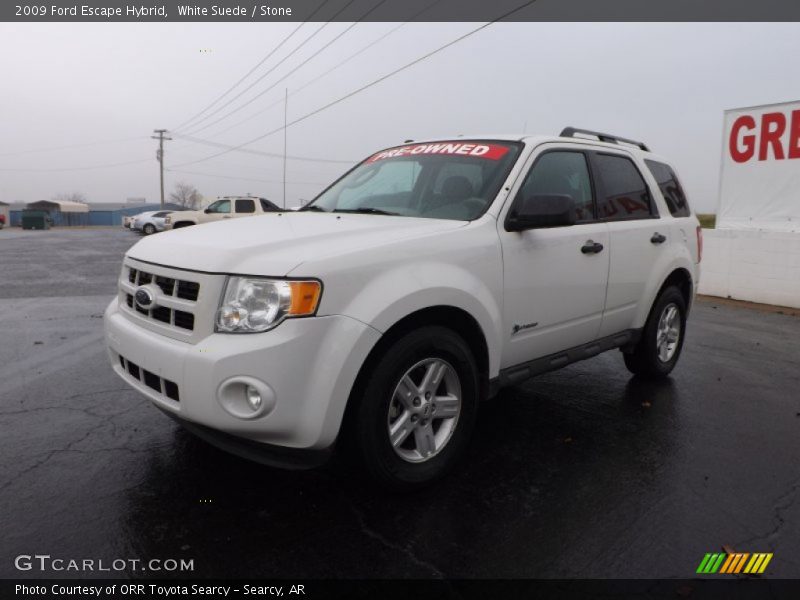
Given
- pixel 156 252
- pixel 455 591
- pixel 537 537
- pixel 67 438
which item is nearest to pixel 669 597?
pixel 537 537

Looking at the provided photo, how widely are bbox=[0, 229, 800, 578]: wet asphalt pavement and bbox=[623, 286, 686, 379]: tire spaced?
0.27 metres

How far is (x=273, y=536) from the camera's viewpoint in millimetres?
2559

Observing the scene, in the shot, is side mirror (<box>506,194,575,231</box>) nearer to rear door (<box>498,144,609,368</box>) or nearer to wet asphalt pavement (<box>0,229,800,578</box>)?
rear door (<box>498,144,609,368</box>)

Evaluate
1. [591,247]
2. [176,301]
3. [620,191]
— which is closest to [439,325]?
[176,301]

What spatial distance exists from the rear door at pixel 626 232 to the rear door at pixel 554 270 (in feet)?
0.44

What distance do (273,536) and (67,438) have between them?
6.02 ft

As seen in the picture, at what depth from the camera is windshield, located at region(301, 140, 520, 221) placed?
137 inches

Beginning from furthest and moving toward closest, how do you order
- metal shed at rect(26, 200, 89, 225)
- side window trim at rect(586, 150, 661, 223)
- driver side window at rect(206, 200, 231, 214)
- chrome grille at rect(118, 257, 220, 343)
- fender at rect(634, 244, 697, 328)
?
1. metal shed at rect(26, 200, 89, 225)
2. driver side window at rect(206, 200, 231, 214)
3. fender at rect(634, 244, 697, 328)
4. side window trim at rect(586, 150, 661, 223)
5. chrome grille at rect(118, 257, 220, 343)

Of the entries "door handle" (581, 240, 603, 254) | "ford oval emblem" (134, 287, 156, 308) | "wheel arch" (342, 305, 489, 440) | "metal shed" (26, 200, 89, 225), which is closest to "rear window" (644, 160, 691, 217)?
"door handle" (581, 240, 603, 254)

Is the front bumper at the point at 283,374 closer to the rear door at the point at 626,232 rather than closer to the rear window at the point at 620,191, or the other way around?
the rear door at the point at 626,232

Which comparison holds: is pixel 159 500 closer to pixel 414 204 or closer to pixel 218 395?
pixel 218 395

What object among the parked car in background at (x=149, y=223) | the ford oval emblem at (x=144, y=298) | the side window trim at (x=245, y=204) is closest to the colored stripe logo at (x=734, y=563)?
the ford oval emblem at (x=144, y=298)

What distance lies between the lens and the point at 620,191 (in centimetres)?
439

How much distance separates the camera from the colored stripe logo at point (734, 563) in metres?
2.41
